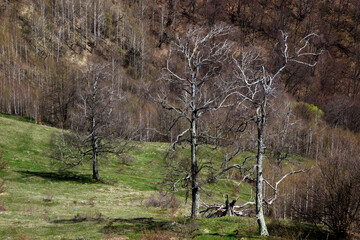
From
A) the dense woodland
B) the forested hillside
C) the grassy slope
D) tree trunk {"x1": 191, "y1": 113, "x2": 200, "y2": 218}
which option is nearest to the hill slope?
the grassy slope

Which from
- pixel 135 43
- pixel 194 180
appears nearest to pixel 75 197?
pixel 194 180

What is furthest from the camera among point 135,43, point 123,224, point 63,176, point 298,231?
point 135,43

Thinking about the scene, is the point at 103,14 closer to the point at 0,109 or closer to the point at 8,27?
the point at 8,27

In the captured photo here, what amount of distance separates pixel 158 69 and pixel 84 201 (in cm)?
3052

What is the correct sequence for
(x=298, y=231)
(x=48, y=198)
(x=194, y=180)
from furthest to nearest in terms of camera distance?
1. (x=48, y=198)
2. (x=194, y=180)
3. (x=298, y=231)

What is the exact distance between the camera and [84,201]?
1216 inches

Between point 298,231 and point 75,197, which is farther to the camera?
point 75,197

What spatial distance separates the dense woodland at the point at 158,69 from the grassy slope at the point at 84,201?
260 inches

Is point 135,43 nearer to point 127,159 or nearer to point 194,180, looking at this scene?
point 127,159

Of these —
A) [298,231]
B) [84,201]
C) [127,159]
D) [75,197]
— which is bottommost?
[75,197]

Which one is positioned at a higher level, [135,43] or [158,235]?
[135,43]

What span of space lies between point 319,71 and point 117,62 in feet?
298

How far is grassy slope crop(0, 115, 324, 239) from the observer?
18734mm

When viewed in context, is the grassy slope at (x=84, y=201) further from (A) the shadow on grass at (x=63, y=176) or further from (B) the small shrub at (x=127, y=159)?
(B) the small shrub at (x=127, y=159)
